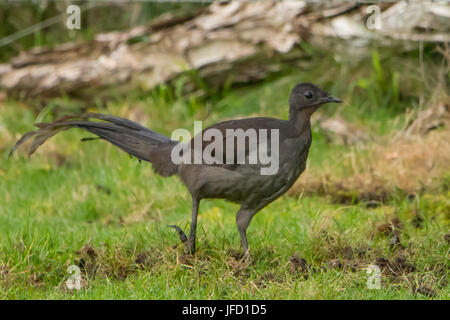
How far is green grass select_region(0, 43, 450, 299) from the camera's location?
4113 mm

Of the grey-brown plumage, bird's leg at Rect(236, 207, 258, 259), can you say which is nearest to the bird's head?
the grey-brown plumage

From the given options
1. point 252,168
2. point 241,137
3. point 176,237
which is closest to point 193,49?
point 176,237

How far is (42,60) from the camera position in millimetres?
8766

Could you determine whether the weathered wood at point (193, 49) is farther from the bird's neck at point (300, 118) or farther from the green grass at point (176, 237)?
the bird's neck at point (300, 118)

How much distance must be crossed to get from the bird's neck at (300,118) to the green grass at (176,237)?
2.91 ft

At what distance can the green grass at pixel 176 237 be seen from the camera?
4113 millimetres

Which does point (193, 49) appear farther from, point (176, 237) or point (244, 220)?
point (244, 220)

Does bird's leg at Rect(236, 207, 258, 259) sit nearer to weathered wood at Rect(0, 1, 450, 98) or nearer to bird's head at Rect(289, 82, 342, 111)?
bird's head at Rect(289, 82, 342, 111)

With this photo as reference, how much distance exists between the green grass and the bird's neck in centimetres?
89

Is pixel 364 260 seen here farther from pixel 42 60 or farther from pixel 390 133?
pixel 42 60

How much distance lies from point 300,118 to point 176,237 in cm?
132

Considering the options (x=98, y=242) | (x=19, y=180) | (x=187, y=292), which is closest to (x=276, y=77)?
(x=19, y=180)

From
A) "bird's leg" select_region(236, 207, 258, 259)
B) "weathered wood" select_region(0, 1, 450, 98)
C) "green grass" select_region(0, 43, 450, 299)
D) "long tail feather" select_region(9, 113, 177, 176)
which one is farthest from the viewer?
"weathered wood" select_region(0, 1, 450, 98)
